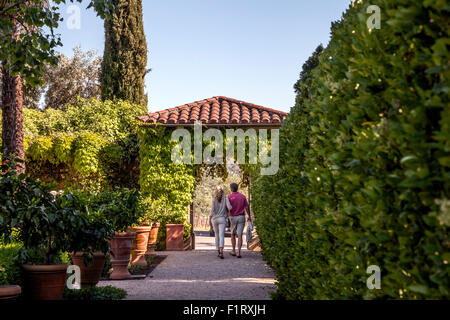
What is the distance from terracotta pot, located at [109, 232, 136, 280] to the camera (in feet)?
24.8

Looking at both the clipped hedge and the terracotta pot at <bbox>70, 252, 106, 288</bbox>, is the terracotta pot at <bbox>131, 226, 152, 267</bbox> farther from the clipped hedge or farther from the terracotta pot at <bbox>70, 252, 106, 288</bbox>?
the clipped hedge

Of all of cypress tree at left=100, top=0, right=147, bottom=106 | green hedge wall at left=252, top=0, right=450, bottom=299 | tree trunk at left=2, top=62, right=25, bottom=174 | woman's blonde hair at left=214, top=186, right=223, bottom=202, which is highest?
cypress tree at left=100, top=0, right=147, bottom=106

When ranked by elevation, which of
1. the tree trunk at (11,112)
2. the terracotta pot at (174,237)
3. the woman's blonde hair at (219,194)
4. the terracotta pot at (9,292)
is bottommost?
the terracotta pot at (174,237)

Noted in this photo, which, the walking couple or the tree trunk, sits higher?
the tree trunk

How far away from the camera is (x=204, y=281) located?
7.54 metres

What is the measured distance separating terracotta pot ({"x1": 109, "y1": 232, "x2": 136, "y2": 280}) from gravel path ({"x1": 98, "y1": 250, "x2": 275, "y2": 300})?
0.93 ft

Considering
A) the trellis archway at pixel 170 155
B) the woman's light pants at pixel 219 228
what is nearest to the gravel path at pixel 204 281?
the woman's light pants at pixel 219 228

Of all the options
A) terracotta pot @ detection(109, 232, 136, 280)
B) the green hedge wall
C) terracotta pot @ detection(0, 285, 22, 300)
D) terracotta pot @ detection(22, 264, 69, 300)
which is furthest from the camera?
terracotta pot @ detection(109, 232, 136, 280)

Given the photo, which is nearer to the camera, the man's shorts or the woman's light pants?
the woman's light pants

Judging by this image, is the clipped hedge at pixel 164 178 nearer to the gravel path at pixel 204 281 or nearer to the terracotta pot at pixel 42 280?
the gravel path at pixel 204 281

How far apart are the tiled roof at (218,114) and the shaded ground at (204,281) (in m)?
4.48

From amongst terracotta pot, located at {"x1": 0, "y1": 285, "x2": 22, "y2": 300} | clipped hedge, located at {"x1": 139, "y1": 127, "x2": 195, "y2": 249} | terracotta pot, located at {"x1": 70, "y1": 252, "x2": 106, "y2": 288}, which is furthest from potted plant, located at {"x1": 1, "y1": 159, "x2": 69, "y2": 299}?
clipped hedge, located at {"x1": 139, "y1": 127, "x2": 195, "y2": 249}

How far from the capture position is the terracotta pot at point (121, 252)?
7.57 meters
